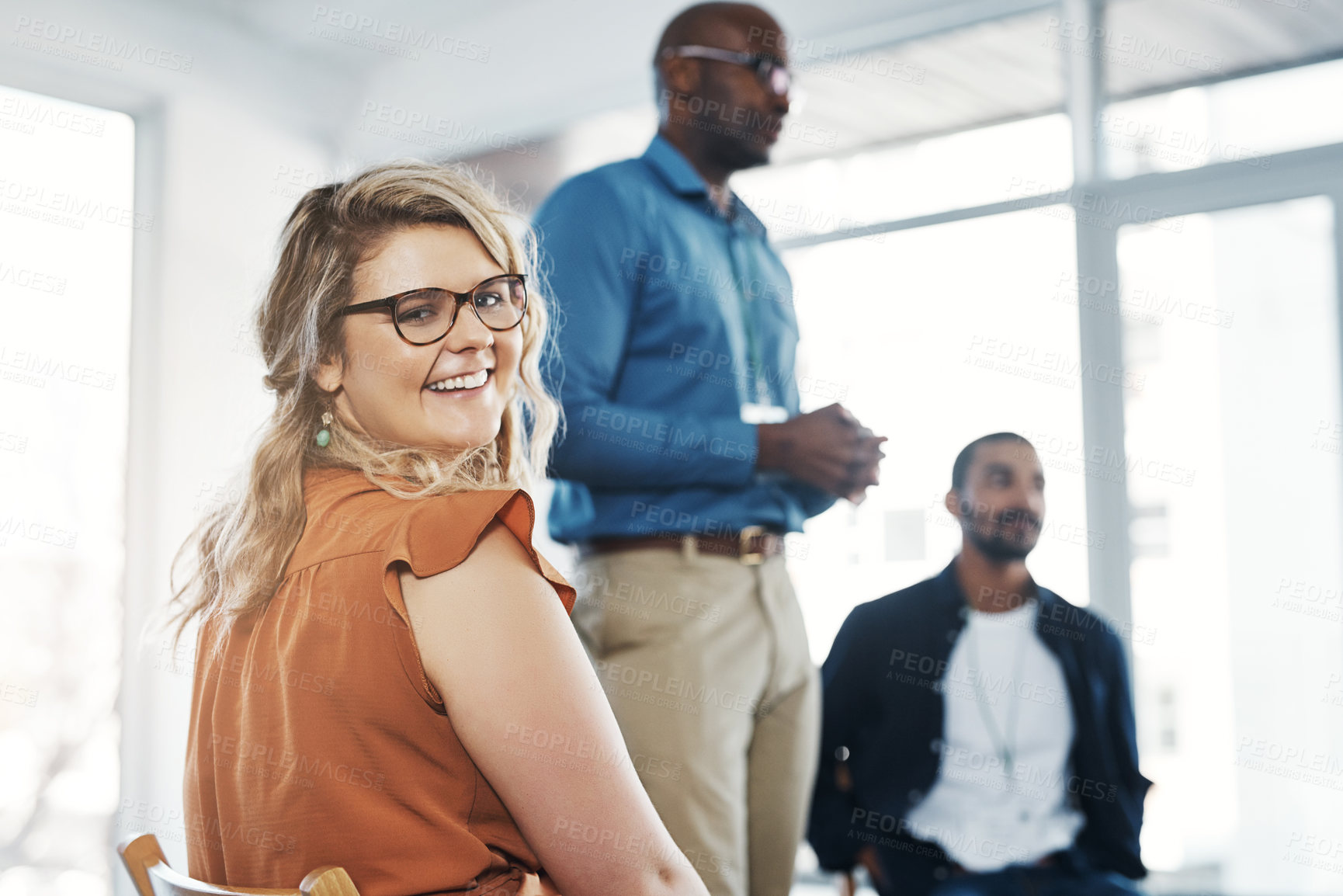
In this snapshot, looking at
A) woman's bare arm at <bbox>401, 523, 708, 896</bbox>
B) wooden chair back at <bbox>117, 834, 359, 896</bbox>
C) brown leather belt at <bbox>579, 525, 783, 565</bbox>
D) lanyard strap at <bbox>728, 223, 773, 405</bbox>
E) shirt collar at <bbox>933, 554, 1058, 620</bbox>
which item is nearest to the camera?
wooden chair back at <bbox>117, 834, 359, 896</bbox>

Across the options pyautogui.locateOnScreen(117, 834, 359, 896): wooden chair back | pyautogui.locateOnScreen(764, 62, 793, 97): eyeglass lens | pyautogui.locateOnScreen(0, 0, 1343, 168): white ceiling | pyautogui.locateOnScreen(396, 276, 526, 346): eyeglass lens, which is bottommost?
→ pyautogui.locateOnScreen(117, 834, 359, 896): wooden chair back

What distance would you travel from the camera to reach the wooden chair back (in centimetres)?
76

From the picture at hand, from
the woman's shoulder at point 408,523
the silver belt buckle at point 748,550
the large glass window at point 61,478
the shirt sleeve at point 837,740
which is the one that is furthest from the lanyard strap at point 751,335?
the large glass window at point 61,478

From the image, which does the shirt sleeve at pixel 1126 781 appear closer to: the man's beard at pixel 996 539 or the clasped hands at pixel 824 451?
the man's beard at pixel 996 539

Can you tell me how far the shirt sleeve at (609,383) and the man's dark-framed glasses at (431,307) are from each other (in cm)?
62

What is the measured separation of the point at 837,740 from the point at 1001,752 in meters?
0.34

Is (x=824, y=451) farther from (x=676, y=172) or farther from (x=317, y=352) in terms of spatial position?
(x=317, y=352)

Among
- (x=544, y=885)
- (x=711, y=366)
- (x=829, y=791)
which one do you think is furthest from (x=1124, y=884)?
(x=544, y=885)

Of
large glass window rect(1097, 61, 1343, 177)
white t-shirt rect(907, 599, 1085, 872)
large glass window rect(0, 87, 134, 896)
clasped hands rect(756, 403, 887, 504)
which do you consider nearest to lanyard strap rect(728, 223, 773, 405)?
clasped hands rect(756, 403, 887, 504)

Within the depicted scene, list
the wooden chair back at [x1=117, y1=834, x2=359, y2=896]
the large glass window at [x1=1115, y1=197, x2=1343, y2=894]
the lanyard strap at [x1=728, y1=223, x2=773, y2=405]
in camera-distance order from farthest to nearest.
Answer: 1. the large glass window at [x1=1115, y1=197, x2=1343, y2=894]
2. the lanyard strap at [x1=728, y1=223, x2=773, y2=405]
3. the wooden chair back at [x1=117, y1=834, x2=359, y2=896]

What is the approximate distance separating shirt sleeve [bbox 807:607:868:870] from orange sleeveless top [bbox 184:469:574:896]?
1.28m

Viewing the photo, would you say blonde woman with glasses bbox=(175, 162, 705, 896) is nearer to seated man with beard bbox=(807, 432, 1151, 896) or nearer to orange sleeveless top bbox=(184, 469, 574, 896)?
orange sleeveless top bbox=(184, 469, 574, 896)

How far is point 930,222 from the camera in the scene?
343cm

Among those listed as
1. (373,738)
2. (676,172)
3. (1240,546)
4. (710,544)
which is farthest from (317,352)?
(1240,546)
